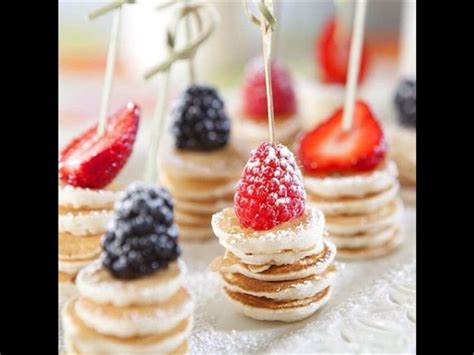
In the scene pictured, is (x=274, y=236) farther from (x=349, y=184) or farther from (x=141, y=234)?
(x=349, y=184)

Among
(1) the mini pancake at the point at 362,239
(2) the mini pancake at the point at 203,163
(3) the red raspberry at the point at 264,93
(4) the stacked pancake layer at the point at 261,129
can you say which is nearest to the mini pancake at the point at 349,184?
(1) the mini pancake at the point at 362,239

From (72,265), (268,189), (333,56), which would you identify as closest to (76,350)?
(72,265)

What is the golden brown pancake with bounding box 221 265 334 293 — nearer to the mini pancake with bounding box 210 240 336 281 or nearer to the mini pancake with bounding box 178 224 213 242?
the mini pancake with bounding box 210 240 336 281

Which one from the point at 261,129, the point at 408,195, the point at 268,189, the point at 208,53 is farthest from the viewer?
the point at 208,53

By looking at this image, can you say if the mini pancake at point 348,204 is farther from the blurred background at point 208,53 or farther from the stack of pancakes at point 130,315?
the blurred background at point 208,53

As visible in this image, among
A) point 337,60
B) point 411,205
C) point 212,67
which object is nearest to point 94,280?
point 411,205

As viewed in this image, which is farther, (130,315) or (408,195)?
(408,195)
